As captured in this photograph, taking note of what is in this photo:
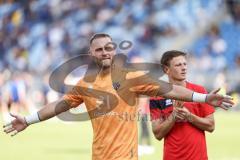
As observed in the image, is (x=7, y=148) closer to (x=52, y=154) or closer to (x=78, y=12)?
(x=52, y=154)

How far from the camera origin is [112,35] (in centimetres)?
3294

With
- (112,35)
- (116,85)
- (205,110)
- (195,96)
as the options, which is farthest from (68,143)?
(112,35)

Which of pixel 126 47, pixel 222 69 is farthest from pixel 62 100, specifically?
pixel 222 69

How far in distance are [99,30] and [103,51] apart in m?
26.7

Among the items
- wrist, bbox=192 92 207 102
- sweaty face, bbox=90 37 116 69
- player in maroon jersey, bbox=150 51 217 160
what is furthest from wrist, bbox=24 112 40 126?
wrist, bbox=192 92 207 102

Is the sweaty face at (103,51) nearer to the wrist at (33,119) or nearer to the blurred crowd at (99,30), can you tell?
the wrist at (33,119)

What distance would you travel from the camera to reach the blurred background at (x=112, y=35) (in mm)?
31141

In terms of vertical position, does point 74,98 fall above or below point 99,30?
below

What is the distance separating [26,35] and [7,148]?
17.8 m

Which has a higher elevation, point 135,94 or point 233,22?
point 233,22

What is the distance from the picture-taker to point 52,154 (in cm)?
1633

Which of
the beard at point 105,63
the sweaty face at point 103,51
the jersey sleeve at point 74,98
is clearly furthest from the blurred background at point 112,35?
the beard at point 105,63

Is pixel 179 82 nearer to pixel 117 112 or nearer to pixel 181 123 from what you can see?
pixel 181 123

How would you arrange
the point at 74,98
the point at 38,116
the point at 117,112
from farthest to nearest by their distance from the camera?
1. the point at 38,116
2. the point at 74,98
3. the point at 117,112
